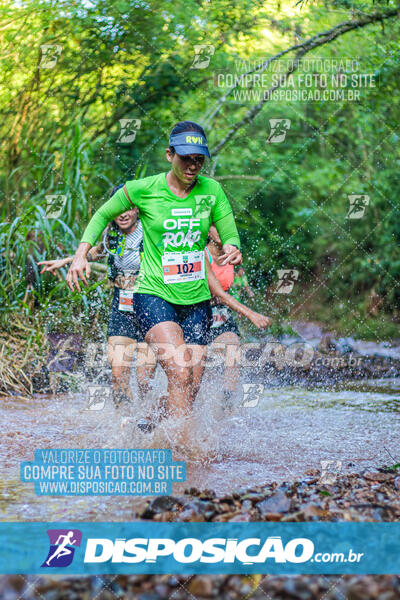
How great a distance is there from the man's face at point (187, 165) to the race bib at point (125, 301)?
4.04ft

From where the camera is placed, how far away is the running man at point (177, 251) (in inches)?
161

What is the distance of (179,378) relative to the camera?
4086 millimetres

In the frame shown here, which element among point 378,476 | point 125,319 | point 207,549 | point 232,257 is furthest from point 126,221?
point 207,549

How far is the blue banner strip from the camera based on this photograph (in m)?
2.70

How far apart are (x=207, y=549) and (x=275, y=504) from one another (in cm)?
46

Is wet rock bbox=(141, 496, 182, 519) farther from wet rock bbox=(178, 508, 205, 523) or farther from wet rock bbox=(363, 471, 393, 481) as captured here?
wet rock bbox=(363, 471, 393, 481)

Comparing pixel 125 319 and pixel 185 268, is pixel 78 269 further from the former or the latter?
pixel 125 319

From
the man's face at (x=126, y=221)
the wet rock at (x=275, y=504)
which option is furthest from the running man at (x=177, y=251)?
the wet rock at (x=275, y=504)

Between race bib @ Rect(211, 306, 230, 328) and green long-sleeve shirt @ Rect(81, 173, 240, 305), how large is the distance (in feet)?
2.82

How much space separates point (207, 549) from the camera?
2.82 metres

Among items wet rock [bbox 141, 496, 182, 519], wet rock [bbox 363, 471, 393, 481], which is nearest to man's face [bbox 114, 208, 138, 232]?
wet rock [bbox 363, 471, 393, 481]

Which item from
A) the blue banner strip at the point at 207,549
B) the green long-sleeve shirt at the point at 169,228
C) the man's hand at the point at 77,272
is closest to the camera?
the blue banner strip at the point at 207,549

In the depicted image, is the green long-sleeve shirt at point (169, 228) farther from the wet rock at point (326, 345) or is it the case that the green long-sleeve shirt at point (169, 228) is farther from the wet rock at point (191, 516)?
the wet rock at point (326, 345)

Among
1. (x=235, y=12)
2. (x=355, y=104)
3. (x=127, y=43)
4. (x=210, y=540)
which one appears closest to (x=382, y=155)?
(x=355, y=104)
